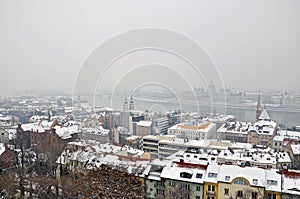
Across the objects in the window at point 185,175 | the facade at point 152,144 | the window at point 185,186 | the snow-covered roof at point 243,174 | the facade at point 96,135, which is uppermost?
the snow-covered roof at point 243,174

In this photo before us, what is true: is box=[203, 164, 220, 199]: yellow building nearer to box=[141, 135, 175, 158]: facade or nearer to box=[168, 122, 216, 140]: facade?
box=[141, 135, 175, 158]: facade

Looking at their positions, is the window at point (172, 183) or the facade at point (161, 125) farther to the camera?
the facade at point (161, 125)

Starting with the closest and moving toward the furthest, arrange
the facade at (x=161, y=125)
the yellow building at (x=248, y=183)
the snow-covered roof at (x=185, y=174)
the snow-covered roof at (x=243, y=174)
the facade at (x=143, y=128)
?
the yellow building at (x=248, y=183)
the snow-covered roof at (x=243, y=174)
the snow-covered roof at (x=185, y=174)
the facade at (x=143, y=128)
the facade at (x=161, y=125)

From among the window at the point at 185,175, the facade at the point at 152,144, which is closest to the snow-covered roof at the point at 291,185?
the window at the point at 185,175

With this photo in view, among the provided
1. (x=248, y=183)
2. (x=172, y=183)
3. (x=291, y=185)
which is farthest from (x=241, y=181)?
(x=172, y=183)

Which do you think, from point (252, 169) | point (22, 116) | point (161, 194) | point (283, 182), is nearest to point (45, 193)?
point (161, 194)

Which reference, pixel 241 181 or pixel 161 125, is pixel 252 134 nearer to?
pixel 161 125

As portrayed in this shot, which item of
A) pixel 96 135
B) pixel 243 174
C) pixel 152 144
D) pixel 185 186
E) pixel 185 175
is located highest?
pixel 243 174

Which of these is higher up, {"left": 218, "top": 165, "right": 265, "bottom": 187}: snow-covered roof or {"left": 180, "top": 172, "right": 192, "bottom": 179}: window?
{"left": 218, "top": 165, "right": 265, "bottom": 187}: snow-covered roof

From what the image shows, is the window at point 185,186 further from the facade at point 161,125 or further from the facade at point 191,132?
the facade at point 161,125

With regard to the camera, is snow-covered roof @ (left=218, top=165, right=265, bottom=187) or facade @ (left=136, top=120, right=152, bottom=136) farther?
facade @ (left=136, top=120, right=152, bottom=136)

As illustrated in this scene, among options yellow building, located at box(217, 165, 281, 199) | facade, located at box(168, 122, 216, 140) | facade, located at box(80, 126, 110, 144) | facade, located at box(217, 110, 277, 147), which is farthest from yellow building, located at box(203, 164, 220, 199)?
facade, located at box(217, 110, 277, 147)

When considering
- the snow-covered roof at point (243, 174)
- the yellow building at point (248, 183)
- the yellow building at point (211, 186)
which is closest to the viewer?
the yellow building at point (248, 183)
